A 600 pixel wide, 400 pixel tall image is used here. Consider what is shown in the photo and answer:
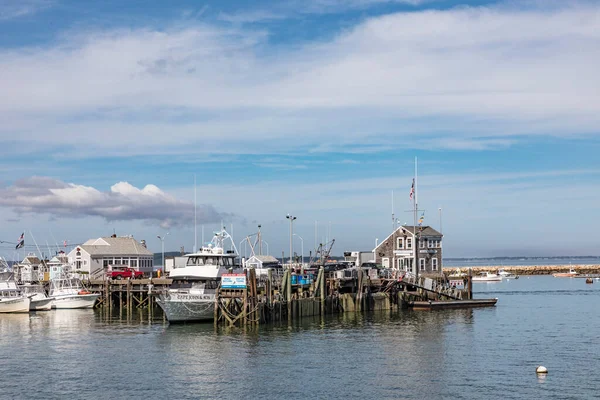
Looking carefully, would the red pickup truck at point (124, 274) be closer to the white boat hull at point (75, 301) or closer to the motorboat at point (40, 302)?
the white boat hull at point (75, 301)

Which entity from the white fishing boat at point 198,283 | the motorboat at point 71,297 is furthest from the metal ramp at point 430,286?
the motorboat at point 71,297

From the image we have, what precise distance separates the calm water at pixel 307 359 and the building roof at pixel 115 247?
33197mm

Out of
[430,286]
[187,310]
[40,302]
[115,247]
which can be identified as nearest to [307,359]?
[187,310]

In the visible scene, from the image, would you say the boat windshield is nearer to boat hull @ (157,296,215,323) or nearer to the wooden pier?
the wooden pier

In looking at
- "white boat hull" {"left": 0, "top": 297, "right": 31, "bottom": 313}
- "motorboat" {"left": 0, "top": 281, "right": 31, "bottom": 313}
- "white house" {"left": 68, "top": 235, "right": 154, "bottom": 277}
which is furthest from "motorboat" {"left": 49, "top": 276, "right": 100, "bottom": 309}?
"white house" {"left": 68, "top": 235, "right": 154, "bottom": 277}

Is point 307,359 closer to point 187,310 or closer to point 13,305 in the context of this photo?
point 187,310

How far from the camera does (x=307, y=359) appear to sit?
51594mm

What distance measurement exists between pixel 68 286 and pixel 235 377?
57.3m

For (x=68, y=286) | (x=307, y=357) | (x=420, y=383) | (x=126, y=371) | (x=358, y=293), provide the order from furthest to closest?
(x=68, y=286) → (x=358, y=293) → (x=307, y=357) → (x=126, y=371) → (x=420, y=383)

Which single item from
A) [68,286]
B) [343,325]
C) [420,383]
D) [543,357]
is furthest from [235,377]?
[68,286]

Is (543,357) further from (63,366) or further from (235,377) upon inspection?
(63,366)

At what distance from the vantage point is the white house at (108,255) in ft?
361

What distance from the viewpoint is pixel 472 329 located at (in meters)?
69.8

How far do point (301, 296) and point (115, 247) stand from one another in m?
43.4
